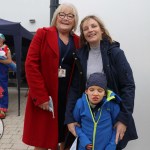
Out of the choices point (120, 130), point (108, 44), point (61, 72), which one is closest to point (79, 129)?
point (120, 130)

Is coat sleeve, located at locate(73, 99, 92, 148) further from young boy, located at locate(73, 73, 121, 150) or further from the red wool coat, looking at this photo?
the red wool coat

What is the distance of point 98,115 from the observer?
7.23 feet

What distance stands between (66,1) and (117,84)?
0.94 meters

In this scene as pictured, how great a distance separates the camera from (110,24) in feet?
8.87

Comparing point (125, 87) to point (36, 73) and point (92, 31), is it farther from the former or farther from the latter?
point (36, 73)

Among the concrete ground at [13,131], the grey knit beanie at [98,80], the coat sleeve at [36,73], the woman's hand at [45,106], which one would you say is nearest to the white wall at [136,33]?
the coat sleeve at [36,73]

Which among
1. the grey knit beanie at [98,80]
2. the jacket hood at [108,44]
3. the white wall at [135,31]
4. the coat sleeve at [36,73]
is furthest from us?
the white wall at [135,31]

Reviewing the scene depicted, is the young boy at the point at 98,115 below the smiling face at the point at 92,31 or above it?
below

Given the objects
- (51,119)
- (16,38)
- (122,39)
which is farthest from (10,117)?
(122,39)

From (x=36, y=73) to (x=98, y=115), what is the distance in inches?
27.0

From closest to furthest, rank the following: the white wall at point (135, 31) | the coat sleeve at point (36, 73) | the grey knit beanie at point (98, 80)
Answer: the grey knit beanie at point (98, 80), the coat sleeve at point (36, 73), the white wall at point (135, 31)

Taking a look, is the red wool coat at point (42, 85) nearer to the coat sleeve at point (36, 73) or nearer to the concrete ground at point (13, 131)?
the coat sleeve at point (36, 73)

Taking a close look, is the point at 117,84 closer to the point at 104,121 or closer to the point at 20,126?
the point at 104,121

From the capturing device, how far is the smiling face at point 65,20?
2562 millimetres
